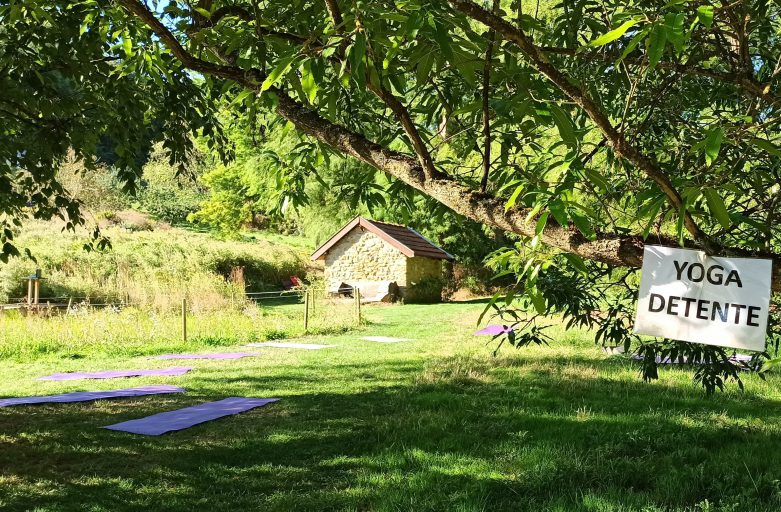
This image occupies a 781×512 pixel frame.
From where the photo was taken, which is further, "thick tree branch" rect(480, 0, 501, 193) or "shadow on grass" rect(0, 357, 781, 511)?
"shadow on grass" rect(0, 357, 781, 511)

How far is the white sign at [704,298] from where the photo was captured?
1.76 meters

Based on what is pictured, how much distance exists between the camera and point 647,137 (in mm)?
3631

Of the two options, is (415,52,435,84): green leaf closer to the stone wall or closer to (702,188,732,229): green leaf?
(702,188,732,229): green leaf

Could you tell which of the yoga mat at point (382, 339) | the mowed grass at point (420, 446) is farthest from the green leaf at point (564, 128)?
the yoga mat at point (382, 339)

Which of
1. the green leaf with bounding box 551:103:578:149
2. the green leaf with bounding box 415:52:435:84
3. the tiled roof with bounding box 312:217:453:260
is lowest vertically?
the green leaf with bounding box 551:103:578:149

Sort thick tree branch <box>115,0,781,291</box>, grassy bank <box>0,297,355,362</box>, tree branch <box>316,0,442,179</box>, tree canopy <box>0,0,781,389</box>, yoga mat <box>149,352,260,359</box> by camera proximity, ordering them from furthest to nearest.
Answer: grassy bank <box>0,297,355,362</box>
yoga mat <box>149,352,260,359</box>
thick tree branch <box>115,0,781,291</box>
tree branch <box>316,0,442,179</box>
tree canopy <box>0,0,781,389</box>

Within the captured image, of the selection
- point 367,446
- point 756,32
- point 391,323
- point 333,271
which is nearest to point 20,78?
point 367,446

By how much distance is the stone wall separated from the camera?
84.3ft

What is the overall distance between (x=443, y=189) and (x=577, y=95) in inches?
23.9

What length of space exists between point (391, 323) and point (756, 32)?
13763mm

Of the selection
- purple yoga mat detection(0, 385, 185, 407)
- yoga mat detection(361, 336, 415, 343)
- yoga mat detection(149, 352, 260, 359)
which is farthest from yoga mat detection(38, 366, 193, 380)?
yoga mat detection(361, 336, 415, 343)

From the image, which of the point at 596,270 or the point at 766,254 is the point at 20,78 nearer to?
the point at 596,270

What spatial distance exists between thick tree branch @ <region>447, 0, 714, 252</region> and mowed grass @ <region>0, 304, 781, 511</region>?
93.0 inches

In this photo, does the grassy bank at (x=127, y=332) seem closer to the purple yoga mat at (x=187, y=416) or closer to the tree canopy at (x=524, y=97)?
the purple yoga mat at (x=187, y=416)
